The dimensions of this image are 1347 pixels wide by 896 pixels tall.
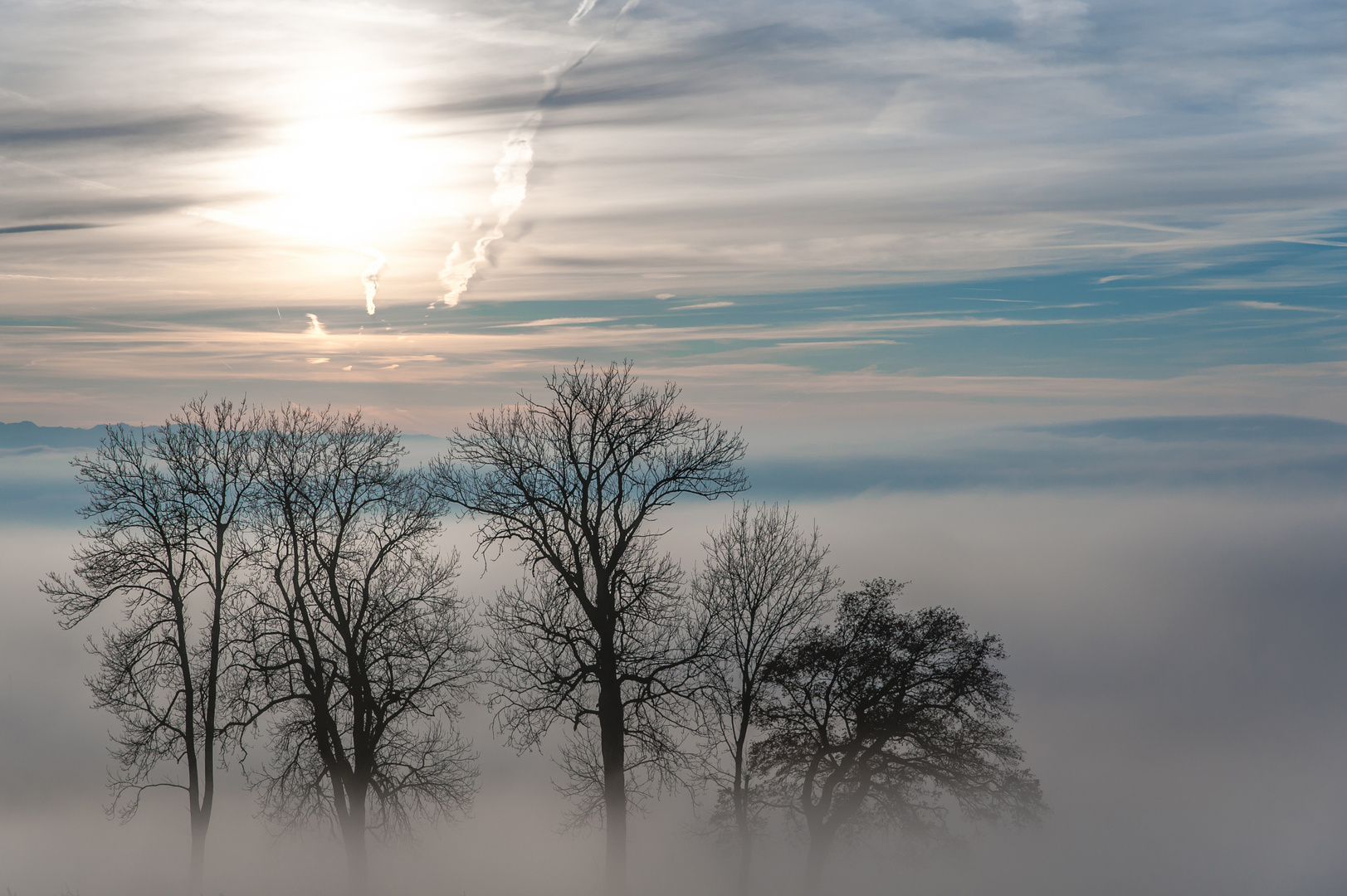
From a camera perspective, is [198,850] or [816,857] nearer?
[198,850]

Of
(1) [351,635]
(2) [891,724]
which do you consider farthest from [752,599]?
(1) [351,635]

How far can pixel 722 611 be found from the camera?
26.6 metres

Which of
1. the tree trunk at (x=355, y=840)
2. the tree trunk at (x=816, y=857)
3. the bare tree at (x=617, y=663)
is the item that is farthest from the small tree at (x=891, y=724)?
the tree trunk at (x=355, y=840)

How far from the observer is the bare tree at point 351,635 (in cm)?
2141

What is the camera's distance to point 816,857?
2483 cm

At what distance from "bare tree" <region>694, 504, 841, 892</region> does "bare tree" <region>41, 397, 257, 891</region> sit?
516 inches

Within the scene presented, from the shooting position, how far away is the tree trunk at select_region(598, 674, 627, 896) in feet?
63.2

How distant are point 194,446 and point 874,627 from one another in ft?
59.6

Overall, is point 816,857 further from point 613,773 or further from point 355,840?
point 355,840

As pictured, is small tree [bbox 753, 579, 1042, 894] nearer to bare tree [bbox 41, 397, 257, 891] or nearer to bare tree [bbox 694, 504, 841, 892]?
bare tree [bbox 694, 504, 841, 892]

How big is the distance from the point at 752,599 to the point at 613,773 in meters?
8.70

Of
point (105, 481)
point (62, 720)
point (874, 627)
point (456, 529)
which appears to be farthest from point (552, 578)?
point (62, 720)

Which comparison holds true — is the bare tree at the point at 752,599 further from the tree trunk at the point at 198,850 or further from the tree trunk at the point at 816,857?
the tree trunk at the point at 198,850

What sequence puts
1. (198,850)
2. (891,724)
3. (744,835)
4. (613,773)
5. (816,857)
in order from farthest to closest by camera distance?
(744,835)
(816,857)
(891,724)
(198,850)
(613,773)
